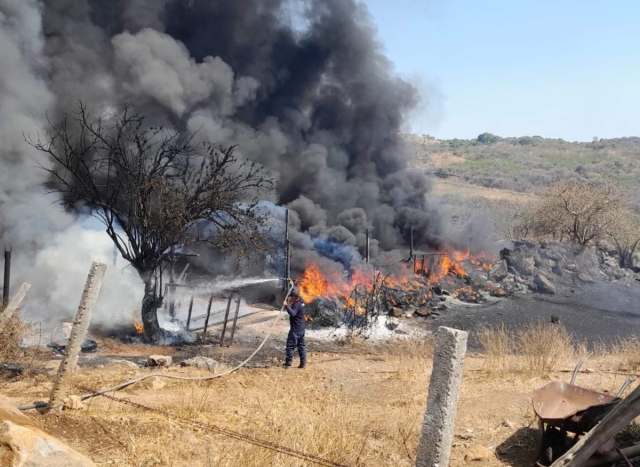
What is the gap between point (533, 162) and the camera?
217ft

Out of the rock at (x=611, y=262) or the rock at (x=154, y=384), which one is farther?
the rock at (x=611, y=262)

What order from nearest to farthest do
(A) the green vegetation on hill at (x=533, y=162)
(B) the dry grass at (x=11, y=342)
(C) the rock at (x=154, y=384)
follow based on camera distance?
1. (C) the rock at (x=154, y=384)
2. (B) the dry grass at (x=11, y=342)
3. (A) the green vegetation on hill at (x=533, y=162)

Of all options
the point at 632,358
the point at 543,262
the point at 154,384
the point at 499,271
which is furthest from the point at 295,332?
the point at 543,262

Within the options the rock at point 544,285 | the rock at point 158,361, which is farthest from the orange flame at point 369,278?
the rock at point 158,361

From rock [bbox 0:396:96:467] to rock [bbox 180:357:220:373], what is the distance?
6.15 metres

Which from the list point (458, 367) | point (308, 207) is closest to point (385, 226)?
point (308, 207)

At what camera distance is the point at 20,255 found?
56.4 ft

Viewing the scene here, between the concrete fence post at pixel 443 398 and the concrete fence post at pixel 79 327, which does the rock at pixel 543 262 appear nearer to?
the concrete fence post at pixel 79 327

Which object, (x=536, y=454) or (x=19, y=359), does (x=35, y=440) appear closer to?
(x=536, y=454)

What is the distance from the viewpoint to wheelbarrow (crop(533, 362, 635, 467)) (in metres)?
5.51

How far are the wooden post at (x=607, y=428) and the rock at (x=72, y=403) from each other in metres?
5.09

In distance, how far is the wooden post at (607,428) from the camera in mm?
3077

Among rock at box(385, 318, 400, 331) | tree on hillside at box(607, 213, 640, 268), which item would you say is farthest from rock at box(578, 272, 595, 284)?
rock at box(385, 318, 400, 331)

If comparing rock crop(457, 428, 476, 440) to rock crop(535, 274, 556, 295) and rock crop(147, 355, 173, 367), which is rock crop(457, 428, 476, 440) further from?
rock crop(535, 274, 556, 295)
